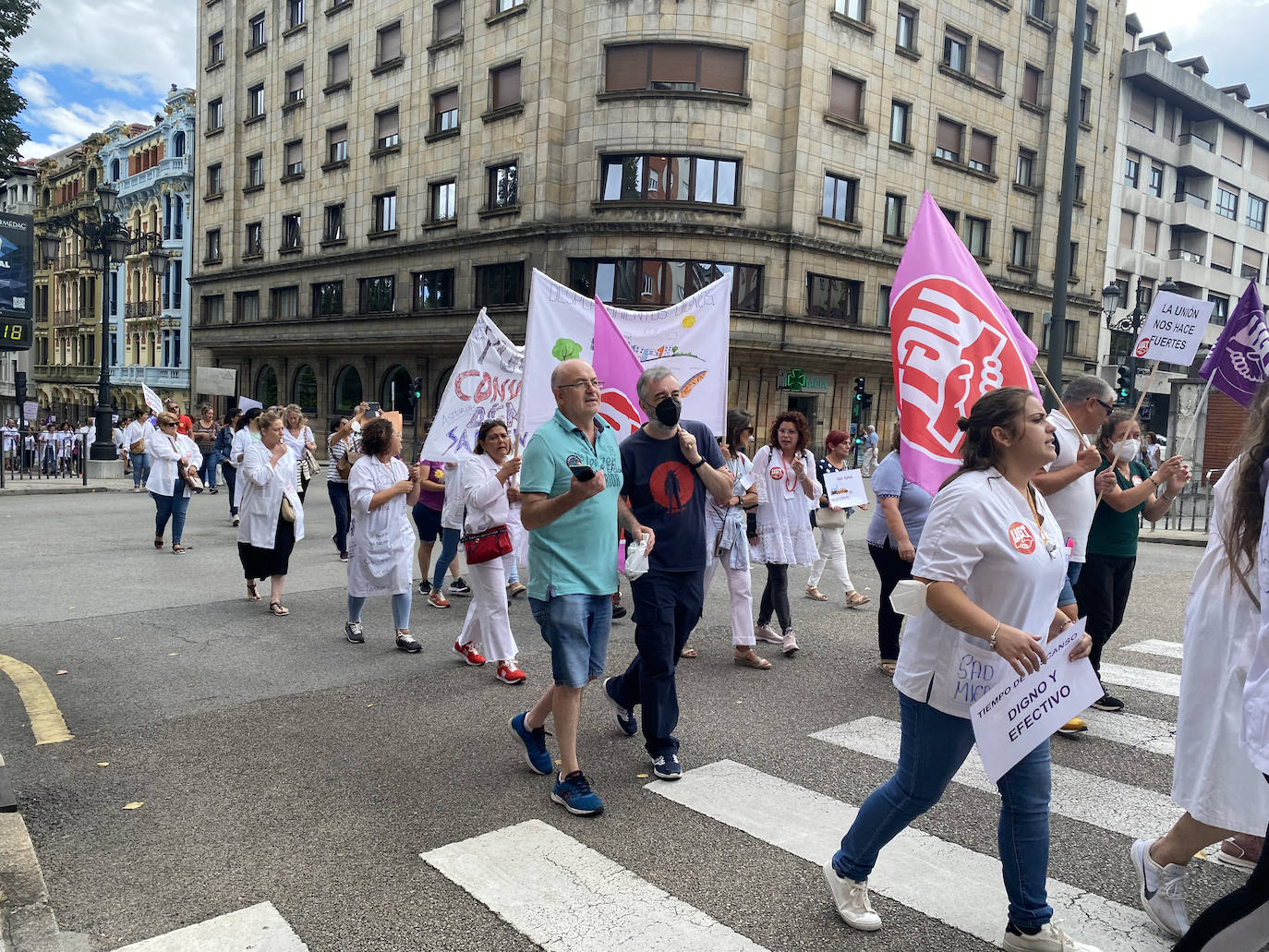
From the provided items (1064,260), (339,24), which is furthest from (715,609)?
(339,24)

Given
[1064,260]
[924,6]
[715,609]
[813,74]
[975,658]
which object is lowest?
[715,609]

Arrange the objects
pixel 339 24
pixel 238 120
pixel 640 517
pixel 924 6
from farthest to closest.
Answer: pixel 238 120 → pixel 339 24 → pixel 924 6 → pixel 640 517

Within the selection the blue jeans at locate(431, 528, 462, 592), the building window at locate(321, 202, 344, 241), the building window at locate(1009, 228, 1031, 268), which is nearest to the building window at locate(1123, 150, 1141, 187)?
the building window at locate(1009, 228, 1031, 268)

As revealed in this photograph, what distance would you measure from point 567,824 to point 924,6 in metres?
34.2

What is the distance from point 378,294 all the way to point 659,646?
33745mm

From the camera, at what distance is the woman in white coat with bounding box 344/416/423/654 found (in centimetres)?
703

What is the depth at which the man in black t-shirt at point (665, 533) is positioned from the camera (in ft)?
14.8

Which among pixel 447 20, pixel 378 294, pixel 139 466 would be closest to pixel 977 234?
pixel 447 20

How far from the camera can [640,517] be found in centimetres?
464

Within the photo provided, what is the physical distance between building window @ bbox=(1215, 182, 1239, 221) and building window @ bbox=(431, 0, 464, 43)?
126 feet

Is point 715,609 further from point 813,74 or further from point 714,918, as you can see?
point 813,74

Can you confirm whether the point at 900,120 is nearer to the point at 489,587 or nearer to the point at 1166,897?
the point at 489,587

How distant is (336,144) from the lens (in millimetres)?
37500

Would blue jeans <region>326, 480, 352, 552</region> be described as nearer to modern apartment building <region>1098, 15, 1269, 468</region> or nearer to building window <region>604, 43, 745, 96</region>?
building window <region>604, 43, 745, 96</region>
